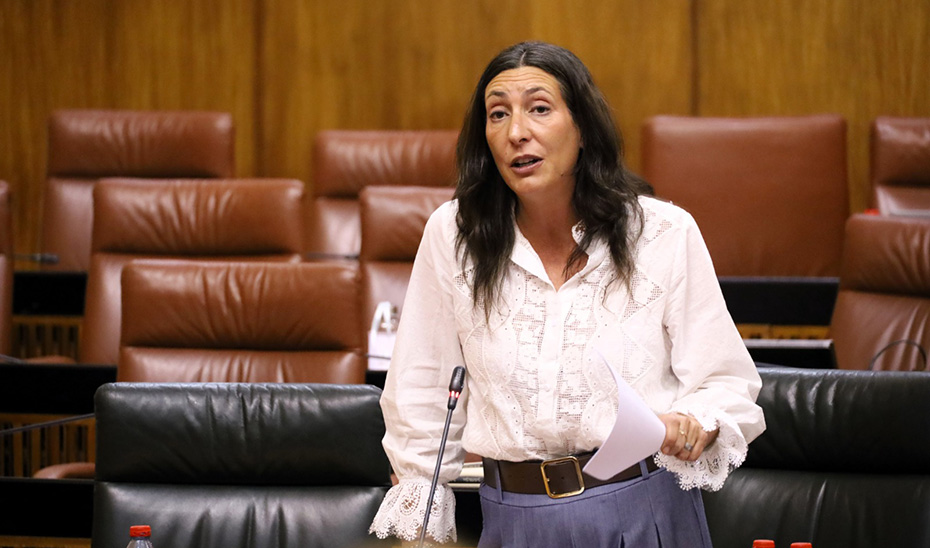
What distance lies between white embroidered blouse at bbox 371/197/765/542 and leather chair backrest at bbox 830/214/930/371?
1394 mm

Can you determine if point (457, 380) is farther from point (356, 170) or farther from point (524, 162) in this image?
point (356, 170)

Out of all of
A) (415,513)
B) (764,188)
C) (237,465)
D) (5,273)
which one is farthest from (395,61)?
(415,513)

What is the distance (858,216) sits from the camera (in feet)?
8.48

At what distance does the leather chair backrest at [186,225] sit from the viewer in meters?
2.83

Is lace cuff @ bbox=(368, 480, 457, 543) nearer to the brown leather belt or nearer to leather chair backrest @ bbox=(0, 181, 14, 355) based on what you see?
the brown leather belt

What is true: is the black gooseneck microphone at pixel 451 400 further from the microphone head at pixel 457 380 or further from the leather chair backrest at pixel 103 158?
the leather chair backrest at pixel 103 158

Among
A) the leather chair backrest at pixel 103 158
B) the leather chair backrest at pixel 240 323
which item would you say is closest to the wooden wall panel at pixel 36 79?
the leather chair backrest at pixel 103 158

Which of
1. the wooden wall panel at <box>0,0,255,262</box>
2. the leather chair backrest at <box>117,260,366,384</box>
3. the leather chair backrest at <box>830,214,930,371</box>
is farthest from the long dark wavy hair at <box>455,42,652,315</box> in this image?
the wooden wall panel at <box>0,0,255,262</box>

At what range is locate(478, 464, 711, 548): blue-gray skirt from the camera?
4.06ft

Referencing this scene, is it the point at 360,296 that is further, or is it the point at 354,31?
the point at 354,31

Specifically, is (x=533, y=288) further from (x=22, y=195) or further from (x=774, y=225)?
(x=22, y=195)

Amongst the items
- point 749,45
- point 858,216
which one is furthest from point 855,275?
point 749,45

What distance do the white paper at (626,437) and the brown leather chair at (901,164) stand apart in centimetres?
259

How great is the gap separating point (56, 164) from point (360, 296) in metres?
1.75
